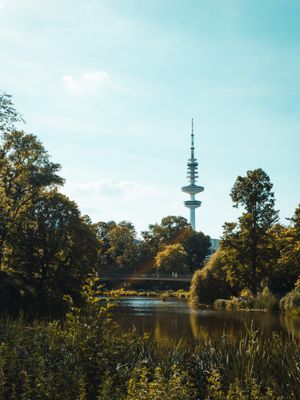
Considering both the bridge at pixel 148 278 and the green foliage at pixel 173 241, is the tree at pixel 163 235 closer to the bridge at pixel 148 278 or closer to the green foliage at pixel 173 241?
the green foliage at pixel 173 241

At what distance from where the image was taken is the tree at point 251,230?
50.6 metres

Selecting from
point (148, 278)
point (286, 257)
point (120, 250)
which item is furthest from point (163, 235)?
point (286, 257)

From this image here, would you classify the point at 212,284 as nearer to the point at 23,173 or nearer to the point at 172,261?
the point at 23,173

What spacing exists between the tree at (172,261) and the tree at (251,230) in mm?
51658

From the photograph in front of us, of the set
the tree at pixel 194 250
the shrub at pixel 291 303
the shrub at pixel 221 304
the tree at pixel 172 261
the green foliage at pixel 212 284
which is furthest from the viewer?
the tree at pixel 194 250

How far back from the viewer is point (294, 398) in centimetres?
787

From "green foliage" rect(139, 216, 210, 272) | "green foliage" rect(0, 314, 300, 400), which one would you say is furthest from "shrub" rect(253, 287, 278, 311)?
"green foliage" rect(139, 216, 210, 272)

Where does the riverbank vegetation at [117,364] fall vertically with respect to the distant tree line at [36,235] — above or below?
below

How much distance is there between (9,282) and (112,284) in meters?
60.0

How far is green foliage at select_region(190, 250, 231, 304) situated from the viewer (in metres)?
56.0

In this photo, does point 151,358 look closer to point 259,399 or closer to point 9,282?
point 259,399

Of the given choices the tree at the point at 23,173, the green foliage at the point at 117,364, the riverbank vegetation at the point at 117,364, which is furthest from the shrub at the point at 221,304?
the green foliage at the point at 117,364

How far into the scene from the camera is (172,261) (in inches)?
4077

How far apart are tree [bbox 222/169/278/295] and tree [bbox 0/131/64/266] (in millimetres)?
17451
